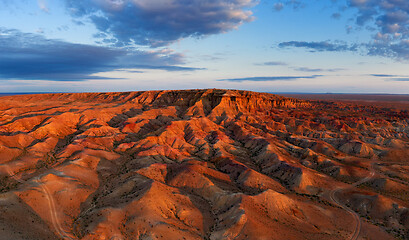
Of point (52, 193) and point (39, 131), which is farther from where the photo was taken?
point (39, 131)

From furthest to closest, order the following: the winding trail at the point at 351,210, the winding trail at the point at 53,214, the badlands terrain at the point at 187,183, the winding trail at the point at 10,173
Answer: the winding trail at the point at 10,173, the winding trail at the point at 351,210, the badlands terrain at the point at 187,183, the winding trail at the point at 53,214

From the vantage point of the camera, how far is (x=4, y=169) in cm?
6706

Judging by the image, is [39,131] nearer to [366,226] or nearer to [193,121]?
[193,121]

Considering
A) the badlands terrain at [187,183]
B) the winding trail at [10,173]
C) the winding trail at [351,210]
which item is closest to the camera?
the badlands terrain at [187,183]

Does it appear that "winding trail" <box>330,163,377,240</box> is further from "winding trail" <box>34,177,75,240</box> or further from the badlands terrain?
"winding trail" <box>34,177,75,240</box>

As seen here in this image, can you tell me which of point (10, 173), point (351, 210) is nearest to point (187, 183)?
point (351, 210)

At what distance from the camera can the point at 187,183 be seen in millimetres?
64312

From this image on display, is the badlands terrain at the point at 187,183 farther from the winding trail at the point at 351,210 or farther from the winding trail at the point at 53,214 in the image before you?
the winding trail at the point at 351,210

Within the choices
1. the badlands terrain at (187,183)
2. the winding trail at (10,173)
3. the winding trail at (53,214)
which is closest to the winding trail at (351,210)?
the badlands terrain at (187,183)

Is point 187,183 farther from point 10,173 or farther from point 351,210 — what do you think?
point 10,173

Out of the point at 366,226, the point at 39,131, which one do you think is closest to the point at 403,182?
the point at 366,226

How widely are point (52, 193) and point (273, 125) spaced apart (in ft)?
409

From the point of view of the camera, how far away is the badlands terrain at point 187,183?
145 ft

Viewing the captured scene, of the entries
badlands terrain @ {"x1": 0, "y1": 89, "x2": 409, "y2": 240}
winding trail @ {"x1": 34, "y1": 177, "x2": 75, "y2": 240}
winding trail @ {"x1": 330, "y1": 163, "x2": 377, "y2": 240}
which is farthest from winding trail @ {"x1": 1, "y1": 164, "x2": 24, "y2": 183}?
winding trail @ {"x1": 330, "y1": 163, "x2": 377, "y2": 240}
